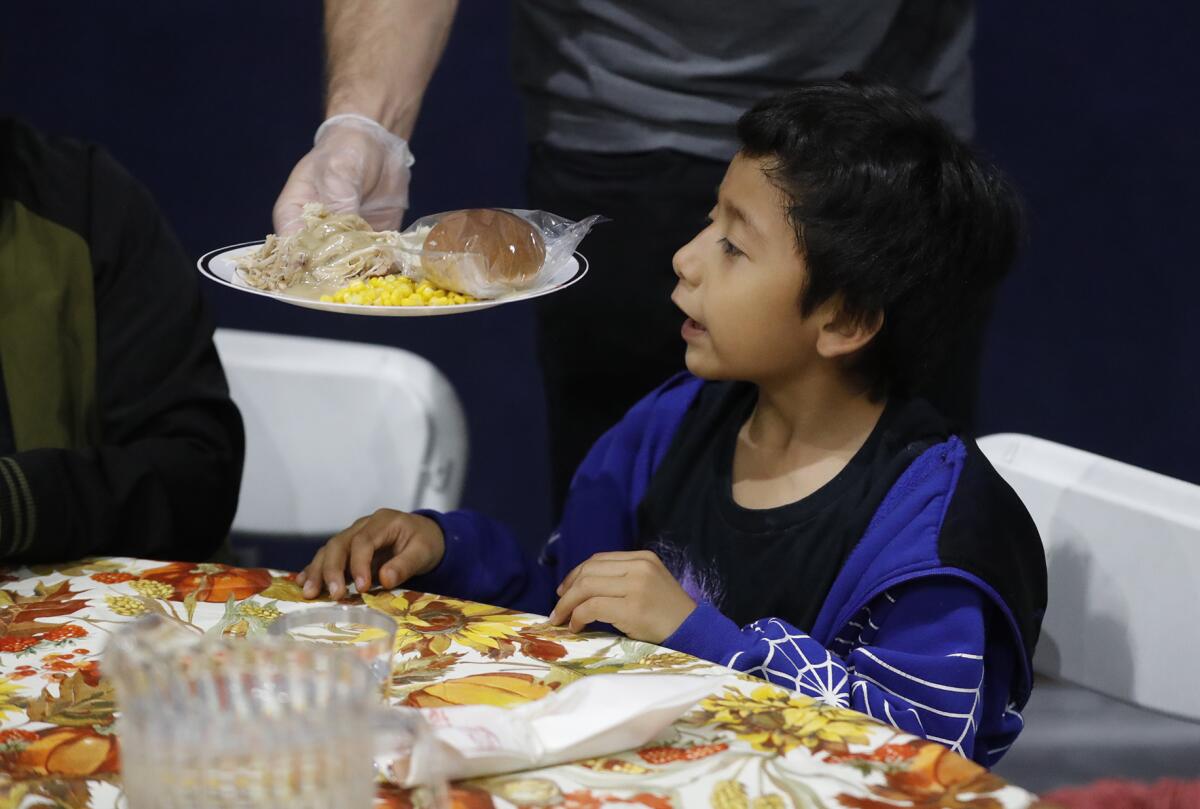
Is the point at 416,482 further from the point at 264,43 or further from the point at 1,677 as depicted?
the point at 264,43

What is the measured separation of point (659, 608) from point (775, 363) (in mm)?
321

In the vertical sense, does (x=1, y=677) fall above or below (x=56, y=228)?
below

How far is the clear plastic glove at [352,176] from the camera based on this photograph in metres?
1.34

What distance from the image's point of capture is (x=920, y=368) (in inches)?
53.0

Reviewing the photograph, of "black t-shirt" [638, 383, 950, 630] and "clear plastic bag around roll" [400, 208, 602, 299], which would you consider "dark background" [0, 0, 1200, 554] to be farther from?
"clear plastic bag around roll" [400, 208, 602, 299]

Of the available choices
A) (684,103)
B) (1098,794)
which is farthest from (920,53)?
(1098,794)

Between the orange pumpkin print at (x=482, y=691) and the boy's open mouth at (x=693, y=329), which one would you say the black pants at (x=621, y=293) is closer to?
the boy's open mouth at (x=693, y=329)

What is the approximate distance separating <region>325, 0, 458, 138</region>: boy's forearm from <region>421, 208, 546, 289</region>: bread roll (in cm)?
33

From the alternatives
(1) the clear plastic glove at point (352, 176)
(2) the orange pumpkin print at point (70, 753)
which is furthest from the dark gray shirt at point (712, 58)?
(2) the orange pumpkin print at point (70, 753)

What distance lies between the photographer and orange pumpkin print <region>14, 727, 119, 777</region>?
793mm

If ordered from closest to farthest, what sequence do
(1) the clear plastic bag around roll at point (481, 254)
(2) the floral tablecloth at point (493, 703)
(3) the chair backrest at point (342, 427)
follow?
(2) the floral tablecloth at point (493, 703) → (1) the clear plastic bag around roll at point (481, 254) → (3) the chair backrest at point (342, 427)

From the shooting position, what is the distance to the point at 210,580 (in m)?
1.10

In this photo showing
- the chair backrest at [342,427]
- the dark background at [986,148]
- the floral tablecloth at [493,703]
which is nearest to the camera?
the floral tablecloth at [493,703]

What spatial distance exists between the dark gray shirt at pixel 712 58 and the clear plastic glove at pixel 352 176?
0.25m
